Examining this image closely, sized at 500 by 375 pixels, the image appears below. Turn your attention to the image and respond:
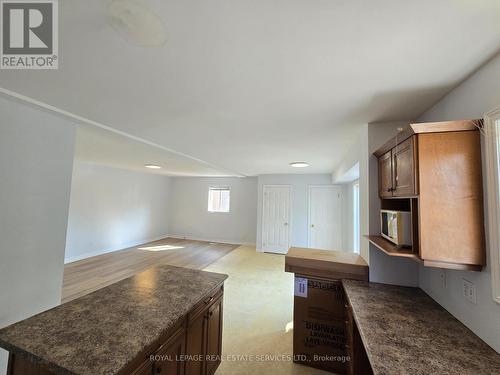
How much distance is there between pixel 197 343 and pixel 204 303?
28cm

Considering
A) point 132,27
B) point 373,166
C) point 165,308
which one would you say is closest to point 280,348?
point 165,308

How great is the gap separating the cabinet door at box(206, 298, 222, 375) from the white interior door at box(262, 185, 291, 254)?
4.40 meters

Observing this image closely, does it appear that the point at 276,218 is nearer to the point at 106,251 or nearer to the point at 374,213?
→ the point at 374,213

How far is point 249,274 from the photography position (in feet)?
14.7

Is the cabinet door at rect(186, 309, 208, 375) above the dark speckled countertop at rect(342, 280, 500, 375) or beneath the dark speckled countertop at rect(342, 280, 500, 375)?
beneath

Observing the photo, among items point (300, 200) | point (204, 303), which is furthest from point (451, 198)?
point (300, 200)

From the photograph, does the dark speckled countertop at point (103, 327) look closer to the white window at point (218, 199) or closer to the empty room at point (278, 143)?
the empty room at point (278, 143)

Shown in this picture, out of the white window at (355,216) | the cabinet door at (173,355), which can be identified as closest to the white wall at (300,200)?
the white window at (355,216)

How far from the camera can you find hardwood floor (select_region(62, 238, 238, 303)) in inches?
151

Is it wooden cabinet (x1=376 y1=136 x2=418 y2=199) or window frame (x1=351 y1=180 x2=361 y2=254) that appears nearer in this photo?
wooden cabinet (x1=376 y1=136 x2=418 y2=199)

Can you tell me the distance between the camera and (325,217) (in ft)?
19.2

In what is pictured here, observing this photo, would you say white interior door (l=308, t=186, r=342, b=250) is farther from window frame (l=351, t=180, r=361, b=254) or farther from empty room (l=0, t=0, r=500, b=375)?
empty room (l=0, t=0, r=500, b=375)

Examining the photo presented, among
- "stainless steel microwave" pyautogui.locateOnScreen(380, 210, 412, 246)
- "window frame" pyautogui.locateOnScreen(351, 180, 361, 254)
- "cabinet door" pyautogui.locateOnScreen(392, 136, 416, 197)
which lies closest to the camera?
"cabinet door" pyautogui.locateOnScreen(392, 136, 416, 197)

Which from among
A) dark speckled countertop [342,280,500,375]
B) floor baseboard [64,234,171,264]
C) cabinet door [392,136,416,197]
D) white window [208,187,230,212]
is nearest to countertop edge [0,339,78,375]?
dark speckled countertop [342,280,500,375]
